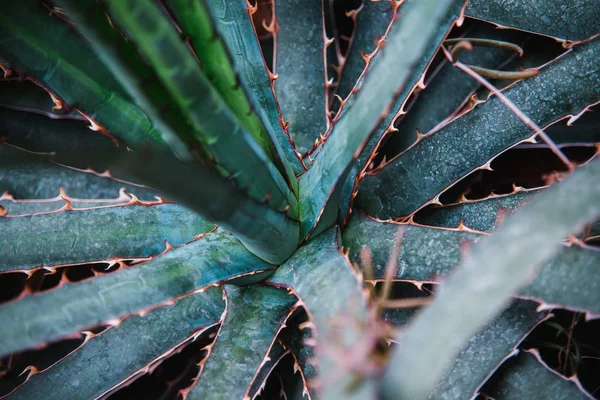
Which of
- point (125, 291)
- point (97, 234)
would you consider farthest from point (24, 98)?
point (125, 291)

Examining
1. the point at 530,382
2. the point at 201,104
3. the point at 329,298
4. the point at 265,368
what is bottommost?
the point at 530,382

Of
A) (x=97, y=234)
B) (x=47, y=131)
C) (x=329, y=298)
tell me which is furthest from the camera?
(x=47, y=131)

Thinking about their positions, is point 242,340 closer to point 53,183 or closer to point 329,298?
point 329,298

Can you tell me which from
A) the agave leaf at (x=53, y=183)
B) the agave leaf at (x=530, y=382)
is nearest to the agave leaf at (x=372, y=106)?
the agave leaf at (x=530, y=382)

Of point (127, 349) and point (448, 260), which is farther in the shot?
point (127, 349)

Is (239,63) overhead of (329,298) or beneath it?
overhead

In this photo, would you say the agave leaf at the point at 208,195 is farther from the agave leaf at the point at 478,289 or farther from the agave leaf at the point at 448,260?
the agave leaf at the point at 478,289

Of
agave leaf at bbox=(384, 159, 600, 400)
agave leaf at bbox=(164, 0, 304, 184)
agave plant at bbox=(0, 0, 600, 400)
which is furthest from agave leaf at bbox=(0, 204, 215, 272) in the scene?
agave leaf at bbox=(384, 159, 600, 400)

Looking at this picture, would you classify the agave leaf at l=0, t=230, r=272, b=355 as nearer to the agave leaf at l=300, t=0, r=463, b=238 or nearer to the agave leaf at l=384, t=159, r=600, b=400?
the agave leaf at l=300, t=0, r=463, b=238
